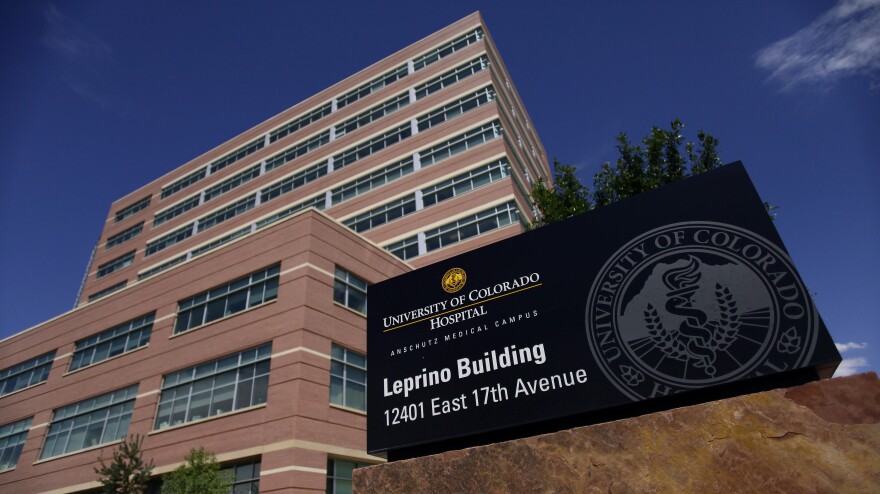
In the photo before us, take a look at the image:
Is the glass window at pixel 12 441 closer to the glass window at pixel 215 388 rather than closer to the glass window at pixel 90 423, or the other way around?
the glass window at pixel 90 423

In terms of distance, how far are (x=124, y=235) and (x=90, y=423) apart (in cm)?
3517

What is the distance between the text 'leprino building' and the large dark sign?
40.2ft

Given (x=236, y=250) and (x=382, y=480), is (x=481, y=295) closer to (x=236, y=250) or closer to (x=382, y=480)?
(x=382, y=480)

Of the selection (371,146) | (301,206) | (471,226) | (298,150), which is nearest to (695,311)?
(471,226)

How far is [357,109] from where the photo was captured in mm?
43406

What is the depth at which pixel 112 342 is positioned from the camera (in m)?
26.4

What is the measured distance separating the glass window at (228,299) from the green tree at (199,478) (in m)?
6.37

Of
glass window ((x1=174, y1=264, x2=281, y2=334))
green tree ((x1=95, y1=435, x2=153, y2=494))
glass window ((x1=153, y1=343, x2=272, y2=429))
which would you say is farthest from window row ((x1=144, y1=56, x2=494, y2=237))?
green tree ((x1=95, y1=435, x2=153, y2=494))

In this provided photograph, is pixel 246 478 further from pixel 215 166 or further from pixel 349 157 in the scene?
pixel 215 166

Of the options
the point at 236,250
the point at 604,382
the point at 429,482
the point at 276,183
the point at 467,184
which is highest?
the point at 276,183

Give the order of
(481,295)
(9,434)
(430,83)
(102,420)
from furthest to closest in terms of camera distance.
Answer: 1. (430,83)
2. (9,434)
3. (102,420)
4. (481,295)

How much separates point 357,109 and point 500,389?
39.9 meters

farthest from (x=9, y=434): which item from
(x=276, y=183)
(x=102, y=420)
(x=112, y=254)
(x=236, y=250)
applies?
(x=112, y=254)

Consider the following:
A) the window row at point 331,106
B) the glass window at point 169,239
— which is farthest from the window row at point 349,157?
the window row at point 331,106
